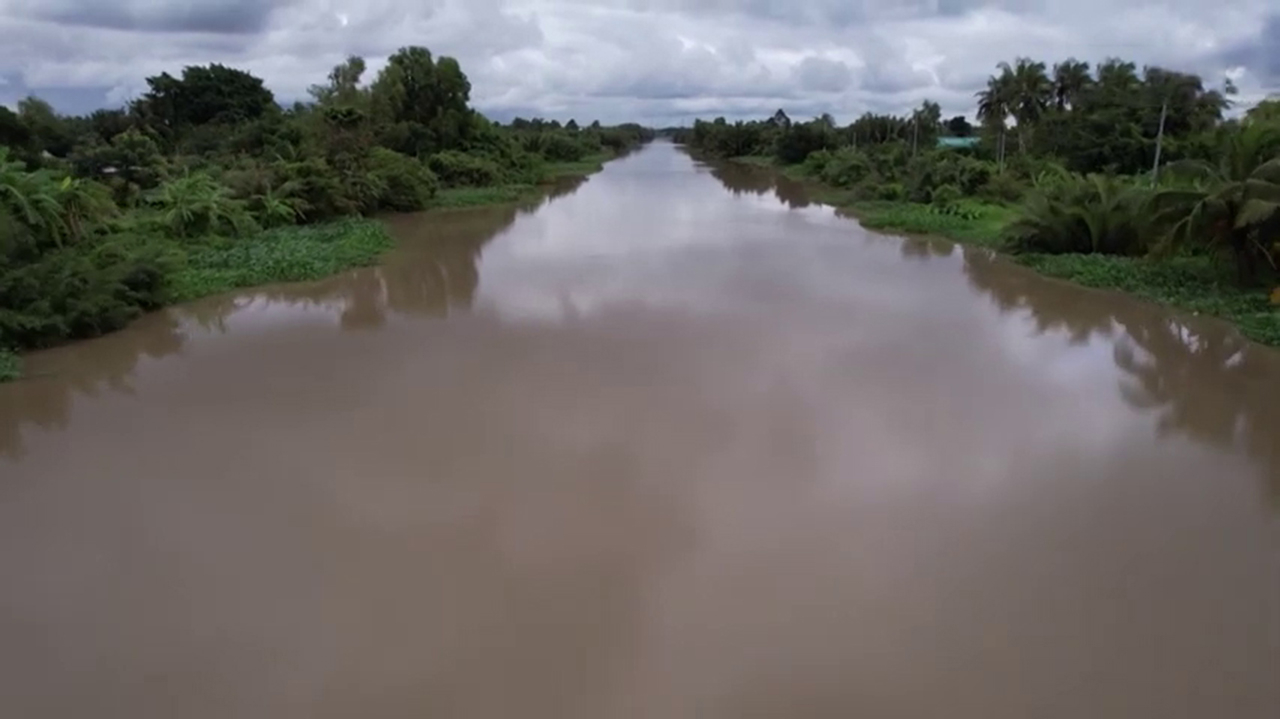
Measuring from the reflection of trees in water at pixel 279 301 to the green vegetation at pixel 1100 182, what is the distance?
934 cm

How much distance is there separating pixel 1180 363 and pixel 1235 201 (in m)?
3.17

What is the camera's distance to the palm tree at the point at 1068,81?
32031 millimetres

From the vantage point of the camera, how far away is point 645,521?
5.52m

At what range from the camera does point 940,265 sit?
15.4 metres

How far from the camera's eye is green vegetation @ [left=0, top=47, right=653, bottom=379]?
34.1 feet

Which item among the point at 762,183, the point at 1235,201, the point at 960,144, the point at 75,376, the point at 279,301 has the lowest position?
the point at 75,376

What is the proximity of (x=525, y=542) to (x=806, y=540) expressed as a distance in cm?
165

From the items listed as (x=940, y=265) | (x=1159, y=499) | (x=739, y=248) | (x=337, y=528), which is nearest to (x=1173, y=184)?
(x=940, y=265)

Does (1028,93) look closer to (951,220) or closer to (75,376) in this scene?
(951,220)

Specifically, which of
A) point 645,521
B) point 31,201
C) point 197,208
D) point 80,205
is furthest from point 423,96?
point 645,521

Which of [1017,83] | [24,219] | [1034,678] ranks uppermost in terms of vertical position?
[1017,83]

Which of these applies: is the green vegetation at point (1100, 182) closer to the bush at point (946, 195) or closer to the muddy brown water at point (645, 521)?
the bush at point (946, 195)

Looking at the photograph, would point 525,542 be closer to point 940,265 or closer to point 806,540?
point 806,540

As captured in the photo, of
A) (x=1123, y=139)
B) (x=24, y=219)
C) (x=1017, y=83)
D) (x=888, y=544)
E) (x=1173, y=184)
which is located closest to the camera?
(x=888, y=544)
